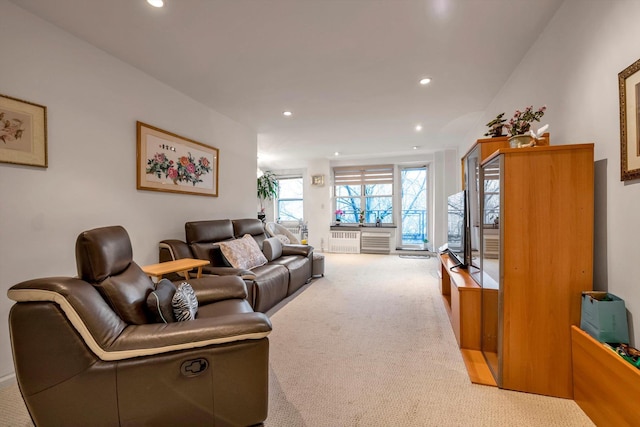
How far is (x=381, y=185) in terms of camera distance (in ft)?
23.4

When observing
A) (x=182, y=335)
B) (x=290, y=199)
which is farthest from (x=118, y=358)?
(x=290, y=199)

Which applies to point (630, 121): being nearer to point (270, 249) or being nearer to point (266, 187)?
point (270, 249)

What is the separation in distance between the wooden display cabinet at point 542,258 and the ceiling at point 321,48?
1.13m

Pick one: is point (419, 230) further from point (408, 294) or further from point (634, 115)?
point (634, 115)

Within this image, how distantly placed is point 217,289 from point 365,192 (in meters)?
5.66

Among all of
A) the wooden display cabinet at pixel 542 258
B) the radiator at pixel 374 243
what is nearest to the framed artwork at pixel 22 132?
the wooden display cabinet at pixel 542 258

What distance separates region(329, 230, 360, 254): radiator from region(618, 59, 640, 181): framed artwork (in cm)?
575

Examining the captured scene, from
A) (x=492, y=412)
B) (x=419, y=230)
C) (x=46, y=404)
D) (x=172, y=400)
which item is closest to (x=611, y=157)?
(x=492, y=412)

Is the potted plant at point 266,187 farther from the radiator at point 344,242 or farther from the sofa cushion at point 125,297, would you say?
the sofa cushion at point 125,297

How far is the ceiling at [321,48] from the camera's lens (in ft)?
5.92

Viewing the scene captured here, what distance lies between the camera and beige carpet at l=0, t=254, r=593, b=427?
145 cm

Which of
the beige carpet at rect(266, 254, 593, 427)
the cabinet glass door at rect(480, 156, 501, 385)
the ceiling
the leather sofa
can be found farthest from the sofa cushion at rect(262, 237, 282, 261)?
the cabinet glass door at rect(480, 156, 501, 385)

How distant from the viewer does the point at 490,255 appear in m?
1.90

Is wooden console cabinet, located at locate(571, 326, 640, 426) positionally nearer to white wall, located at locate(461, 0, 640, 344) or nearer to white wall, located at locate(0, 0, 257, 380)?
white wall, located at locate(461, 0, 640, 344)
